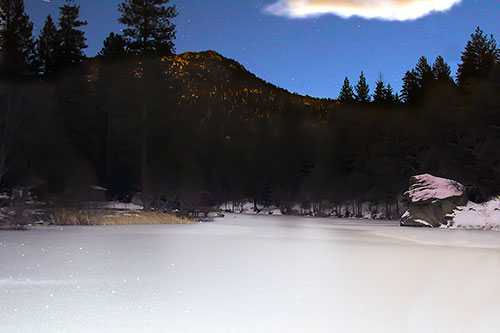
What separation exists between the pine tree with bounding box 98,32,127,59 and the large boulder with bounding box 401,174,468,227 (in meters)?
24.5

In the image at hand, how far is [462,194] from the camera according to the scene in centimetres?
2630

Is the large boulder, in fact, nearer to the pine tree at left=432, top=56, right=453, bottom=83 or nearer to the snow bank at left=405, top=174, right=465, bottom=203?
the snow bank at left=405, top=174, right=465, bottom=203

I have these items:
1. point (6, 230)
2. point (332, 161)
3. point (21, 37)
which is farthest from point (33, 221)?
point (332, 161)

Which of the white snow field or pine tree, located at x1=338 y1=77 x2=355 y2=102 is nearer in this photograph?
the white snow field

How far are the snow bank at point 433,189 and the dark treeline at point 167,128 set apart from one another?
5.12 meters

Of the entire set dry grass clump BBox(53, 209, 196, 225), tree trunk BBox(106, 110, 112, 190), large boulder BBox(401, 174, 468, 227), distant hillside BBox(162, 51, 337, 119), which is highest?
distant hillside BBox(162, 51, 337, 119)

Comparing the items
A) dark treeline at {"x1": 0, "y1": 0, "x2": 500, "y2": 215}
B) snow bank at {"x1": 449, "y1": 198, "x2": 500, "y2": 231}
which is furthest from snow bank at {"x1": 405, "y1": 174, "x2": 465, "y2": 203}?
dark treeline at {"x1": 0, "y1": 0, "x2": 500, "y2": 215}

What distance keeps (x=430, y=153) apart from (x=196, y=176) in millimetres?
34859

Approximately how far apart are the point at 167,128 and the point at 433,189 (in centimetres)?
2346

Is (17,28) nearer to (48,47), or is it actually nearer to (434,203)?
(48,47)

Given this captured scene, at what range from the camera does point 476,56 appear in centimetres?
5281

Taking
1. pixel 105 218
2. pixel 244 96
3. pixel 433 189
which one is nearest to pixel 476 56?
pixel 433 189

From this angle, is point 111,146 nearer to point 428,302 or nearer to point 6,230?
point 6,230

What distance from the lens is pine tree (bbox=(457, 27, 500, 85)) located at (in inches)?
1970
